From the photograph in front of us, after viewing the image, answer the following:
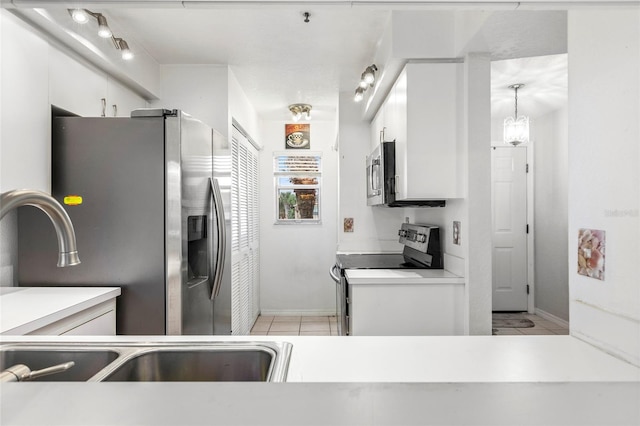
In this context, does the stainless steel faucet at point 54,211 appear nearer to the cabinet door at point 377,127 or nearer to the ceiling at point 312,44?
the ceiling at point 312,44

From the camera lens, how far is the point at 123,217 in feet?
6.34

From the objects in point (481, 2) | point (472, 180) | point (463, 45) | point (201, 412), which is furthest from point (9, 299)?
point (463, 45)

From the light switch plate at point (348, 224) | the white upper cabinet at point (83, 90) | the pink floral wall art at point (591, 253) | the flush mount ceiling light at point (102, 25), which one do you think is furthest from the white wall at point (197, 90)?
the pink floral wall art at point (591, 253)

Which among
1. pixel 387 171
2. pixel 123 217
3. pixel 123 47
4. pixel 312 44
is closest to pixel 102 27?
pixel 123 47

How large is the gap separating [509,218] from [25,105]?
15.4 ft

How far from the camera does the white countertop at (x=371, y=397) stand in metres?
0.59

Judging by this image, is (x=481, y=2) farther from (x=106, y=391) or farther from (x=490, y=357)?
(x=106, y=391)

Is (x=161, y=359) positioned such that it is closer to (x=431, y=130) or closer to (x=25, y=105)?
(x=25, y=105)

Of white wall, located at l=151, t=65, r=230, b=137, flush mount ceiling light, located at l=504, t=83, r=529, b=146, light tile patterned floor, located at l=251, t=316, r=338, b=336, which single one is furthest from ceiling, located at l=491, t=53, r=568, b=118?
light tile patterned floor, located at l=251, t=316, r=338, b=336

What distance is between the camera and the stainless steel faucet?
65cm

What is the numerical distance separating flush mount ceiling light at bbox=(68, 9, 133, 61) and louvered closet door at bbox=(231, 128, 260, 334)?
1196 mm

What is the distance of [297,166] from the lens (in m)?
5.08

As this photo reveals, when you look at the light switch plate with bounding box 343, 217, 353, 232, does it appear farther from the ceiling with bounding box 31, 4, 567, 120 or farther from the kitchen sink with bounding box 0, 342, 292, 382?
the kitchen sink with bounding box 0, 342, 292, 382

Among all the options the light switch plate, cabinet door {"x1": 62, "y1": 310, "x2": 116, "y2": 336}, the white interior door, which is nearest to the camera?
cabinet door {"x1": 62, "y1": 310, "x2": 116, "y2": 336}
